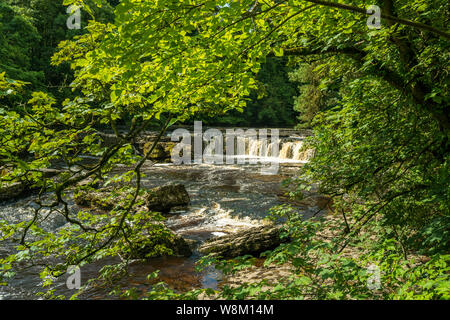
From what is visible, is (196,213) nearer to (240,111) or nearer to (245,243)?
(245,243)

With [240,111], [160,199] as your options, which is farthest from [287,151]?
[240,111]

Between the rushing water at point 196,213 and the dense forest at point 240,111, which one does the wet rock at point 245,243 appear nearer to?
the rushing water at point 196,213

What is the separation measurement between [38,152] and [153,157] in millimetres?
17133

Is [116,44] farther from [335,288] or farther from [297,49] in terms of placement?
[335,288]

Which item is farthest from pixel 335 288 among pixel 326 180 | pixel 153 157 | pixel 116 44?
pixel 153 157

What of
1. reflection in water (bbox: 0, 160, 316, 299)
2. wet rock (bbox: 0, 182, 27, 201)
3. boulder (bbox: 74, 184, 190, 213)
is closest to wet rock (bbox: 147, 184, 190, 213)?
boulder (bbox: 74, 184, 190, 213)

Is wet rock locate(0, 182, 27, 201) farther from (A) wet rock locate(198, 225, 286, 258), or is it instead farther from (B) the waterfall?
(B) the waterfall

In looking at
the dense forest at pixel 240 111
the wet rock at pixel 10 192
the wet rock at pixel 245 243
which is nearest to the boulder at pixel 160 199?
the wet rock at pixel 10 192

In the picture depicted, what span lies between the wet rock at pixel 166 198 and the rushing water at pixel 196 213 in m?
0.38

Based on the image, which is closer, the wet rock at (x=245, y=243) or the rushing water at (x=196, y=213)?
the rushing water at (x=196, y=213)

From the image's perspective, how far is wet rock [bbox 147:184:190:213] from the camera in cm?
917

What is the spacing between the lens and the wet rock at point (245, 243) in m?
6.12

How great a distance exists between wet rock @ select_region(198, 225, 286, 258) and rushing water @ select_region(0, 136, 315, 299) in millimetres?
465

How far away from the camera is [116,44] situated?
188cm
